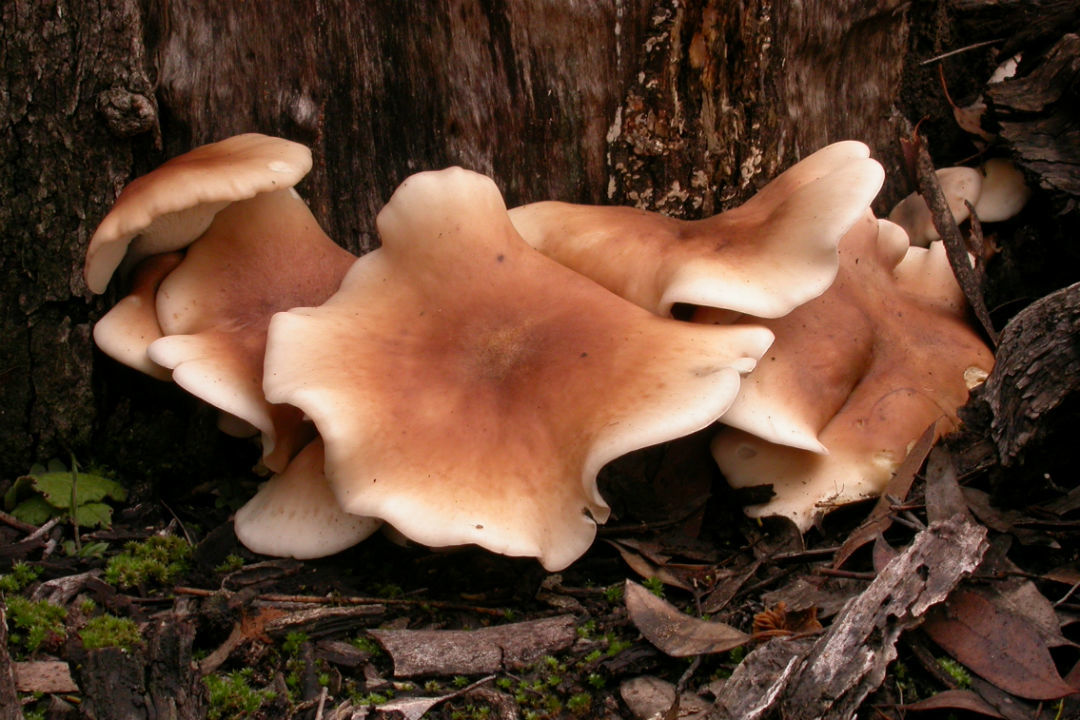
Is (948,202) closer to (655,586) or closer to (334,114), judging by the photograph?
(655,586)

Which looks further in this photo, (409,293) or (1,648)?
(409,293)

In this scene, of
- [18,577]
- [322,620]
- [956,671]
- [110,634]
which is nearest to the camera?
[956,671]

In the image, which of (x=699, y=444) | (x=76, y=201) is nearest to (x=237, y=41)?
(x=76, y=201)

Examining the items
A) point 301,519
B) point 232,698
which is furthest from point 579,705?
point 301,519

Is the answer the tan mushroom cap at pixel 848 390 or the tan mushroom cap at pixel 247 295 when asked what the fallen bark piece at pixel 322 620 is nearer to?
the tan mushroom cap at pixel 247 295

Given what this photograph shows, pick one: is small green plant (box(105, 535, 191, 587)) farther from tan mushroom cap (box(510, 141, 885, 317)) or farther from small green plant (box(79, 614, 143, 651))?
tan mushroom cap (box(510, 141, 885, 317))

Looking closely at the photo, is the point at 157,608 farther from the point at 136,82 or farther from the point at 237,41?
the point at 237,41

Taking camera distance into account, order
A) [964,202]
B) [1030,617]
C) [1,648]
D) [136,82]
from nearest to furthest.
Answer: [1,648], [1030,617], [136,82], [964,202]
